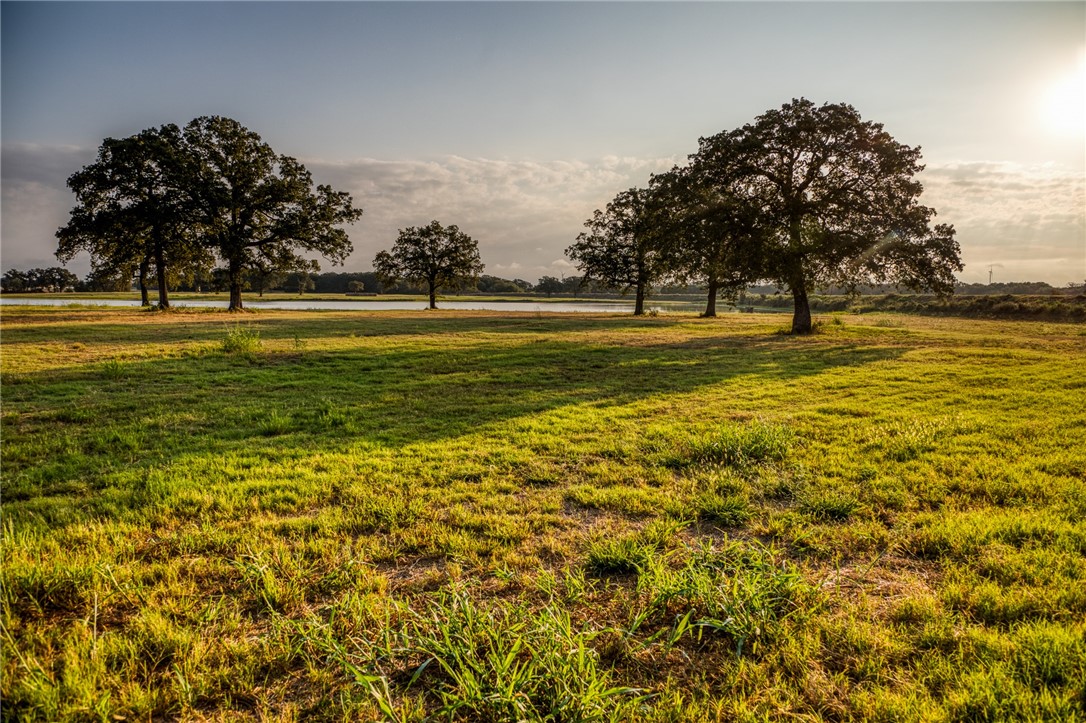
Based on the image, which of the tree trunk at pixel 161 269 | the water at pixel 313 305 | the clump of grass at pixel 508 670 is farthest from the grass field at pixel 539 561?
the water at pixel 313 305

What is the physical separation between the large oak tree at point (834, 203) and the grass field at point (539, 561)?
17602mm

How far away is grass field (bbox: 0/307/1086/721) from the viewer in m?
2.57

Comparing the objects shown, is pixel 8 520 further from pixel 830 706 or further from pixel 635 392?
pixel 635 392

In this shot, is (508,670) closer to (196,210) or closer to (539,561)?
(539,561)

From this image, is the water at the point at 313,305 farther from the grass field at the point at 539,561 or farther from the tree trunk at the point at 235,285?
the grass field at the point at 539,561

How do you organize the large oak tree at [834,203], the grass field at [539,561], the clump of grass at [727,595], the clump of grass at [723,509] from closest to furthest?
the grass field at [539,561] → the clump of grass at [727,595] → the clump of grass at [723,509] → the large oak tree at [834,203]

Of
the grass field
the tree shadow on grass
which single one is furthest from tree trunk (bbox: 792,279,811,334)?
the grass field

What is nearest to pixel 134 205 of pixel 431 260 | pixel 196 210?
pixel 196 210

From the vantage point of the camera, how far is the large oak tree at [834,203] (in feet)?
81.0

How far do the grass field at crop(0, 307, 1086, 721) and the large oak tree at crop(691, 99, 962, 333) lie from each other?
57.8 feet

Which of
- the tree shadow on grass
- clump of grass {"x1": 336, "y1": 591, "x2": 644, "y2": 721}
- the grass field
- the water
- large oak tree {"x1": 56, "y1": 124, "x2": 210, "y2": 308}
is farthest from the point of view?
the water

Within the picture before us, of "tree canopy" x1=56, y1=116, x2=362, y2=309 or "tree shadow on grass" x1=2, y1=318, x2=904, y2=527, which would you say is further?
"tree canopy" x1=56, y1=116, x2=362, y2=309

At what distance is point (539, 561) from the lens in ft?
13.2

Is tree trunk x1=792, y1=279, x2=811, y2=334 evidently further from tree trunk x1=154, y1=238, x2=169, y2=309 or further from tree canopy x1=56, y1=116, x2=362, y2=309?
tree trunk x1=154, y1=238, x2=169, y2=309
